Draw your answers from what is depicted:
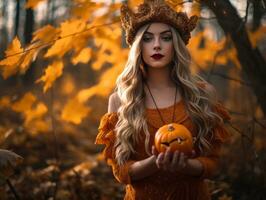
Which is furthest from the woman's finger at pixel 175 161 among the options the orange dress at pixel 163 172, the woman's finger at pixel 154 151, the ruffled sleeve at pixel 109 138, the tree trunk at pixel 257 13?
the tree trunk at pixel 257 13

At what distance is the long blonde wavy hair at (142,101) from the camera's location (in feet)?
8.07

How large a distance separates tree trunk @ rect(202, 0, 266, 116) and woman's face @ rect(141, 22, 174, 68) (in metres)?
0.89

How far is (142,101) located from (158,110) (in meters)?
0.12

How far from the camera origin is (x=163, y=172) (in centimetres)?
245

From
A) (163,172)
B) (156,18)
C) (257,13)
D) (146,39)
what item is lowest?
(163,172)

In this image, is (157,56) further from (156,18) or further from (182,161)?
(182,161)

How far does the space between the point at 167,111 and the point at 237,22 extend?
123 centimetres

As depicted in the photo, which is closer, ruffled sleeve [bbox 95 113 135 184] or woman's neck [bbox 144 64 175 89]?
ruffled sleeve [bbox 95 113 135 184]

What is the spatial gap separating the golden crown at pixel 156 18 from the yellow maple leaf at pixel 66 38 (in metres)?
0.64

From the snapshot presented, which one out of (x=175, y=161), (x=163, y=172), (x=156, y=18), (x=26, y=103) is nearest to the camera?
(x=175, y=161)

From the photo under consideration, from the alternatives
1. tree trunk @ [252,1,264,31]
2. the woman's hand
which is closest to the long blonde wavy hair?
Result: the woman's hand

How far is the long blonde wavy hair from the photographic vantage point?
96.8 inches

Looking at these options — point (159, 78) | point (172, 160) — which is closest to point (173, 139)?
point (172, 160)

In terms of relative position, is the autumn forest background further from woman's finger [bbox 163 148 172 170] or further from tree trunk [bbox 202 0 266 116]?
woman's finger [bbox 163 148 172 170]
